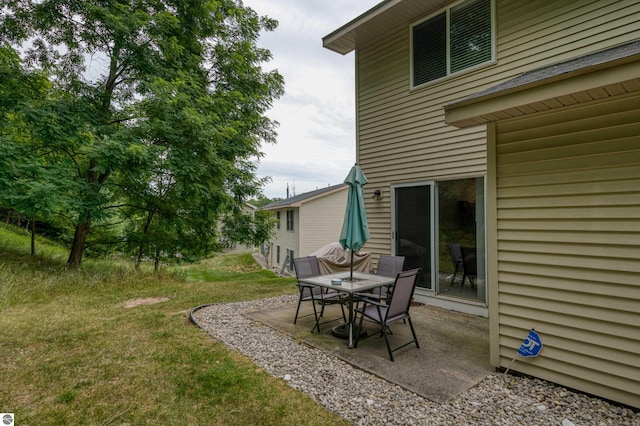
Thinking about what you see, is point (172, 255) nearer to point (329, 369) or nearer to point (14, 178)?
point (14, 178)

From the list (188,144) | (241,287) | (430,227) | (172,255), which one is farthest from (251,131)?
(430,227)

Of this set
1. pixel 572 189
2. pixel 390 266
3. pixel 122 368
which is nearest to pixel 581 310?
pixel 572 189

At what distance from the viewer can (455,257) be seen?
16.8 ft

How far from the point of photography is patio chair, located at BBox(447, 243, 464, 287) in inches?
199

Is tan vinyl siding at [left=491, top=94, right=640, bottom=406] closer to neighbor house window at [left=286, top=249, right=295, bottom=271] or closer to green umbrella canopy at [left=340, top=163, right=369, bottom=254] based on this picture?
green umbrella canopy at [left=340, top=163, right=369, bottom=254]

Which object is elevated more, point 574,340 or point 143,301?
point 574,340

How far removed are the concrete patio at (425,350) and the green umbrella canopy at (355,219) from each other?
1.26 m

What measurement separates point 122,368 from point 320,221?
13526 millimetres

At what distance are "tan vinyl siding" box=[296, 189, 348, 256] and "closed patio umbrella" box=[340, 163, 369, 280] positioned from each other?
11.6 m

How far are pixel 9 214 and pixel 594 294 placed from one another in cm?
1743

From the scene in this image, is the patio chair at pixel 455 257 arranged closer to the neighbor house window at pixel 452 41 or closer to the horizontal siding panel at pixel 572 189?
the horizontal siding panel at pixel 572 189

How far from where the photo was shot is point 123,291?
6465 millimetres

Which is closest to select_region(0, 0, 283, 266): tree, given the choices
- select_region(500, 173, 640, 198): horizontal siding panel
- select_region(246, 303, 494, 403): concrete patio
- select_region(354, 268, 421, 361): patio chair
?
select_region(246, 303, 494, 403): concrete patio

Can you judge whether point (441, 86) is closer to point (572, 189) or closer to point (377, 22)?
point (377, 22)
